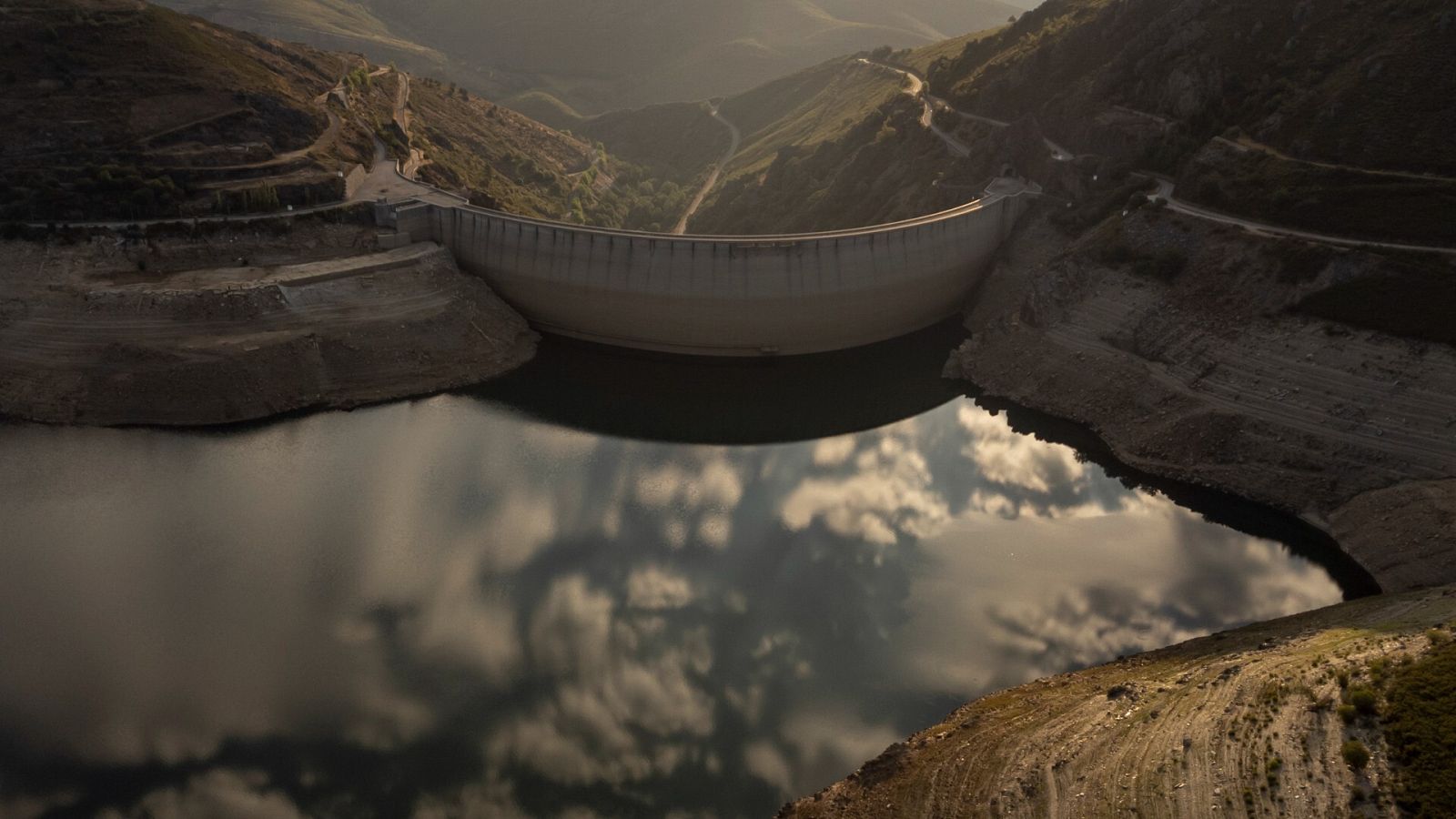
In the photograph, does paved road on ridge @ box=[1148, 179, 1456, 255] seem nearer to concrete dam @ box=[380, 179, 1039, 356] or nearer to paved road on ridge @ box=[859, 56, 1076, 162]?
paved road on ridge @ box=[859, 56, 1076, 162]

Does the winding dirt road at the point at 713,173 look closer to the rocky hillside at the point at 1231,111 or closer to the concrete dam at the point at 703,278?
the rocky hillside at the point at 1231,111

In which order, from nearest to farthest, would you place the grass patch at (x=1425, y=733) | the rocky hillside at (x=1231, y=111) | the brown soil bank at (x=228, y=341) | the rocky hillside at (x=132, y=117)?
the grass patch at (x=1425, y=733)
the brown soil bank at (x=228, y=341)
the rocky hillside at (x=1231, y=111)
the rocky hillside at (x=132, y=117)

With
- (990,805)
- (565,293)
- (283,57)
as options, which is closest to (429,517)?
(565,293)

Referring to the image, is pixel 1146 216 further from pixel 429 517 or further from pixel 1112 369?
pixel 429 517

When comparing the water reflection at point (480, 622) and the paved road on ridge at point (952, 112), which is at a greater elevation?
the paved road on ridge at point (952, 112)

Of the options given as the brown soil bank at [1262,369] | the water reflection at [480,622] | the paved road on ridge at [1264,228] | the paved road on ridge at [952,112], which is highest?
the paved road on ridge at [952,112]

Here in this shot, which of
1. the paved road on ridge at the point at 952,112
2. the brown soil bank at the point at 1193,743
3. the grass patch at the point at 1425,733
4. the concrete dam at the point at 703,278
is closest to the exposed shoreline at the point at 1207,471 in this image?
the brown soil bank at the point at 1193,743

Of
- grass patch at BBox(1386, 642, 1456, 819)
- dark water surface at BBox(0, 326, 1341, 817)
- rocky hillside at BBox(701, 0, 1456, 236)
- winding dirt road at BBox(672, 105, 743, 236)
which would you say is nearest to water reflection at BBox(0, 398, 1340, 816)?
dark water surface at BBox(0, 326, 1341, 817)
